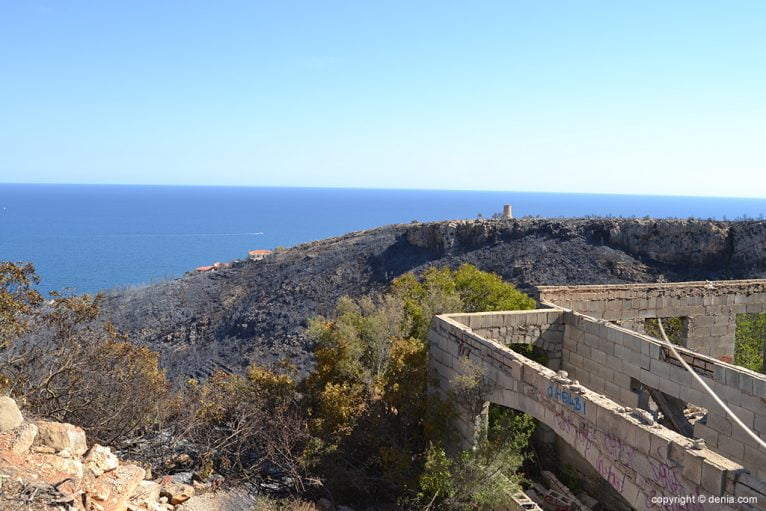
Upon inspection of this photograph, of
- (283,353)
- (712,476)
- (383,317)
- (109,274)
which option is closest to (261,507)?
(383,317)

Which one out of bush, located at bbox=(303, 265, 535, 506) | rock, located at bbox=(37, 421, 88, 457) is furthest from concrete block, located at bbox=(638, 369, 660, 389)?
rock, located at bbox=(37, 421, 88, 457)

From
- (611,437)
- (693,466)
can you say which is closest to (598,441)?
(611,437)

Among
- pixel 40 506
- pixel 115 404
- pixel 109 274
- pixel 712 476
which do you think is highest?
pixel 712 476

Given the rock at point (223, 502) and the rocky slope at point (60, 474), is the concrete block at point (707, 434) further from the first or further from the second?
the rocky slope at point (60, 474)

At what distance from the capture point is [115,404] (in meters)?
12.8

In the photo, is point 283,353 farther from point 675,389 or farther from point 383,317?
point 675,389

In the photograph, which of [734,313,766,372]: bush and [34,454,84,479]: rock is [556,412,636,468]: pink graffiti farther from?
[734,313,766,372]: bush

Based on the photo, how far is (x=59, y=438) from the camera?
8.77 m

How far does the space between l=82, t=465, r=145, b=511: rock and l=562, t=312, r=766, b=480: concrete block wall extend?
8.93m

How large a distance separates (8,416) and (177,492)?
316 cm

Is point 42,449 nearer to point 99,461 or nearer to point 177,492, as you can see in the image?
point 99,461

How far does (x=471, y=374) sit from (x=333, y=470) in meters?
3.70

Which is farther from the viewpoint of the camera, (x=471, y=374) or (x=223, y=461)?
(x=223, y=461)

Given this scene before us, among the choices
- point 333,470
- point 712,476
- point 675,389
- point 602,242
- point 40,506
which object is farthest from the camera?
point 602,242
